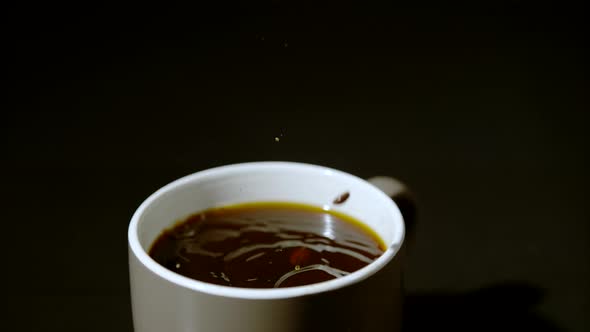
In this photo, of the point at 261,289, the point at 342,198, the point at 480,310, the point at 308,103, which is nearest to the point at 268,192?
the point at 342,198

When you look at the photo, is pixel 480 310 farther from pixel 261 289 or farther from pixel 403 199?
pixel 261 289

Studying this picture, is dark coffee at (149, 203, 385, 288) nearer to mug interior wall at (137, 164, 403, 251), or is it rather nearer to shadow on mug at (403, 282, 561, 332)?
mug interior wall at (137, 164, 403, 251)

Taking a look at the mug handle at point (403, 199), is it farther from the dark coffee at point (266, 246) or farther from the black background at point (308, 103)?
the black background at point (308, 103)

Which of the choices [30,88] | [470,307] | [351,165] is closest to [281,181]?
[470,307]

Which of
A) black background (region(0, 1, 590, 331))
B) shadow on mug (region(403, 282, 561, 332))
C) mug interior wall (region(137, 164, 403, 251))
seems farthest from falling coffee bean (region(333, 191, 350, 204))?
black background (region(0, 1, 590, 331))

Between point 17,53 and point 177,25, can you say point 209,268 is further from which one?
point 17,53
